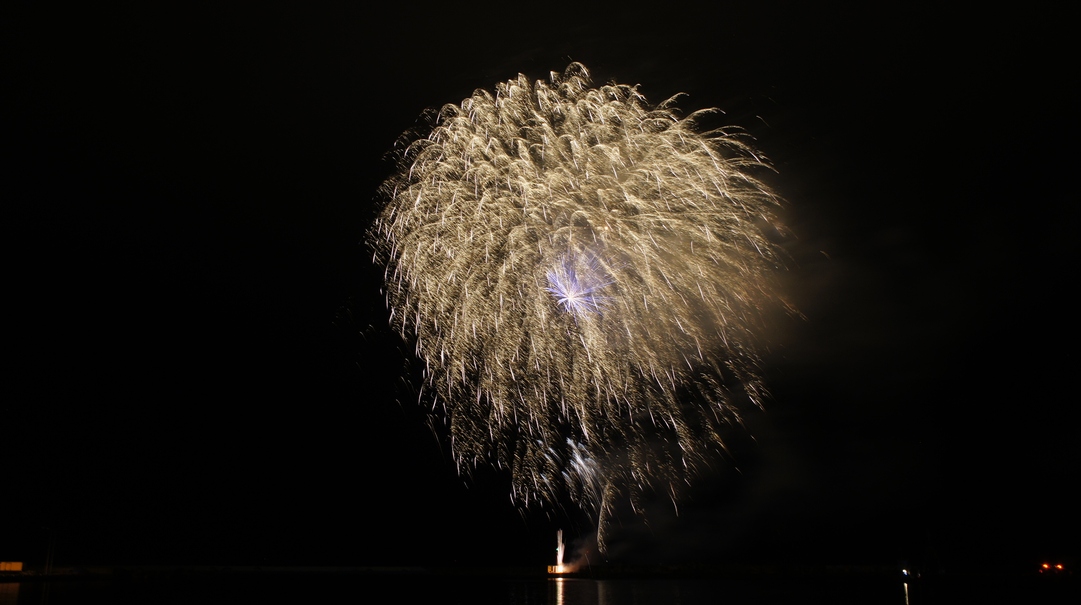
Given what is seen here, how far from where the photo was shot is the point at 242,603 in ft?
117

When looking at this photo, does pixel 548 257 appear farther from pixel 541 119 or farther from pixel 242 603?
pixel 242 603

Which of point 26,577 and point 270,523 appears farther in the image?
point 270,523

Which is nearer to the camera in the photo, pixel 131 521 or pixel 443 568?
pixel 131 521

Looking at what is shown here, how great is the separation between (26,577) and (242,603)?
35.8 meters

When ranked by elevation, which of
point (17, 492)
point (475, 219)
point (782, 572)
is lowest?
point (782, 572)

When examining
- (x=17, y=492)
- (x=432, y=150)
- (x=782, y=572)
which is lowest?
(x=782, y=572)

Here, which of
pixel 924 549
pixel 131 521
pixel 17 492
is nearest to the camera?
pixel 17 492

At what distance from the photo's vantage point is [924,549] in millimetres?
82312

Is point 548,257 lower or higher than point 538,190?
lower

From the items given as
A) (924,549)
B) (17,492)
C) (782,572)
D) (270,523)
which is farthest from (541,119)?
(782,572)

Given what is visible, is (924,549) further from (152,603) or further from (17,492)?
(17,492)

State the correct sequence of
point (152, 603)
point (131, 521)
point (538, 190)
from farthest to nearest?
point (131, 521) < point (152, 603) < point (538, 190)

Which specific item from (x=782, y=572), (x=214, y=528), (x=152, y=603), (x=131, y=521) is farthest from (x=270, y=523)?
(x=782, y=572)

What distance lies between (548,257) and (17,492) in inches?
2300
